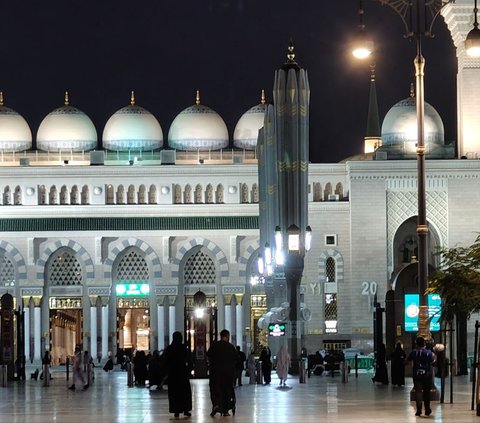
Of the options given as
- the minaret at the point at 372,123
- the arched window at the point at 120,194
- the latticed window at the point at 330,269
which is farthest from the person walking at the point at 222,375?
the minaret at the point at 372,123

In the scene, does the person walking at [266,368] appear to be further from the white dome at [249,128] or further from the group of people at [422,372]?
the white dome at [249,128]

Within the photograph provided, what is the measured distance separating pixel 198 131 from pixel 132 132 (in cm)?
303

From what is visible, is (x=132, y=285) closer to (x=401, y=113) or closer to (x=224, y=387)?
(x=401, y=113)

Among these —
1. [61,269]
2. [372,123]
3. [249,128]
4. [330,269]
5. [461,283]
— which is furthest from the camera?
[372,123]

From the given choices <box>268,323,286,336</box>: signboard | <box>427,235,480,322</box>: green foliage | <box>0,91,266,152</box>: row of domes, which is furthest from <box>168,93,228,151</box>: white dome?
<box>427,235,480,322</box>: green foliage

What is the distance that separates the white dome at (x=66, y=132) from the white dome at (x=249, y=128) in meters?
6.72

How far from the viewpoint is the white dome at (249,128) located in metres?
73.8

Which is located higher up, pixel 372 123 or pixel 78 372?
pixel 372 123

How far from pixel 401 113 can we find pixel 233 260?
10.2 meters

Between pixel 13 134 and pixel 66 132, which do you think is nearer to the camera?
pixel 13 134

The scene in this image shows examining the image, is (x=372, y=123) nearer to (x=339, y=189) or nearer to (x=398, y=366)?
(x=339, y=189)

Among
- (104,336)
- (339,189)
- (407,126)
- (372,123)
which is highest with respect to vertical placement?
(372,123)

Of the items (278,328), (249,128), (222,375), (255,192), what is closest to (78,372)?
(278,328)

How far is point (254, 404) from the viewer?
30.1m
